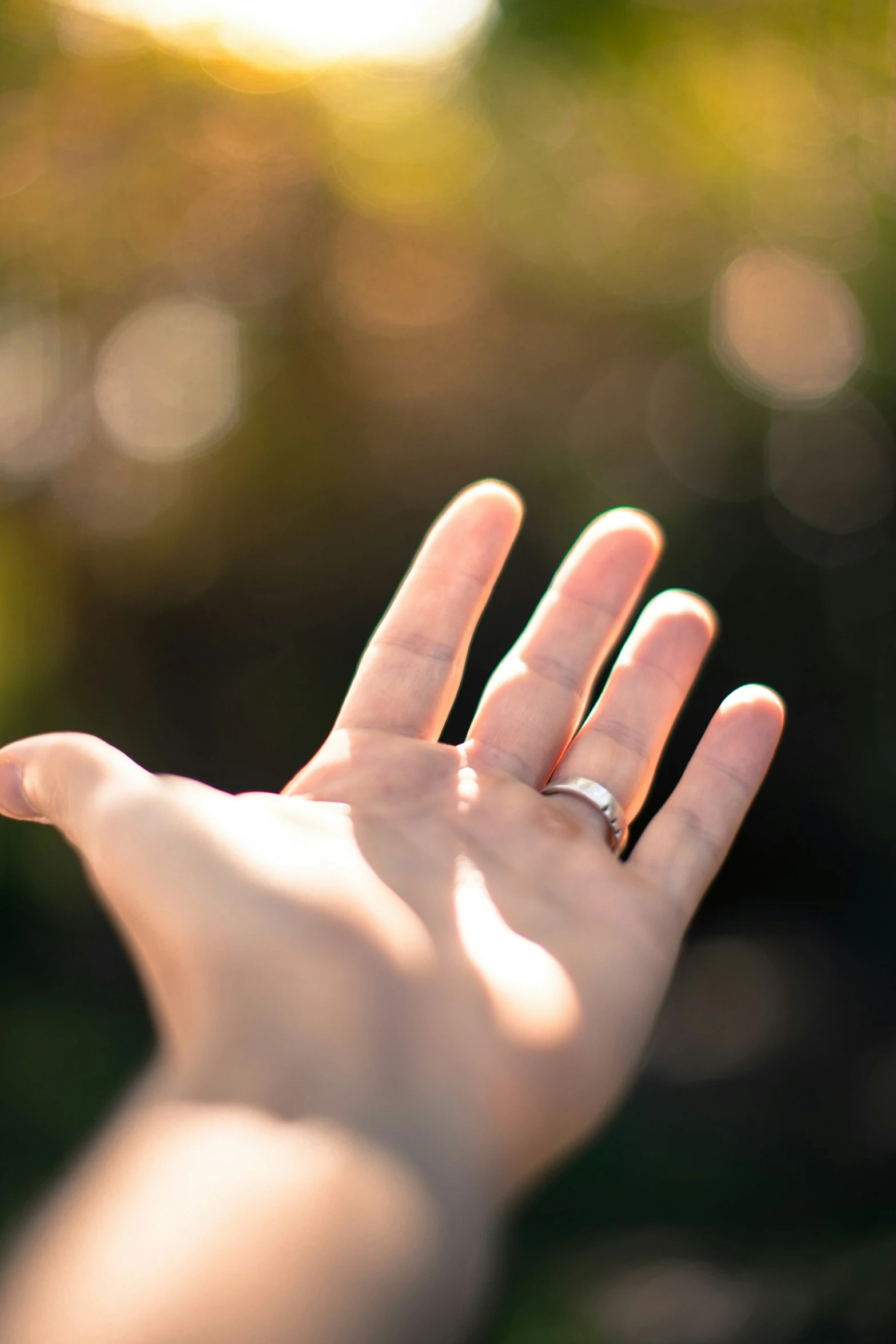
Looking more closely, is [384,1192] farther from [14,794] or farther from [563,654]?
[563,654]

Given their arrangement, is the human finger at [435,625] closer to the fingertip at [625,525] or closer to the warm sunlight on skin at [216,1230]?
the fingertip at [625,525]

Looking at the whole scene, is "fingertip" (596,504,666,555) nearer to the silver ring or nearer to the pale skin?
the pale skin

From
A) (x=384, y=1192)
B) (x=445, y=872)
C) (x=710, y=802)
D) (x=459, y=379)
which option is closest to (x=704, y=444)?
(x=459, y=379)

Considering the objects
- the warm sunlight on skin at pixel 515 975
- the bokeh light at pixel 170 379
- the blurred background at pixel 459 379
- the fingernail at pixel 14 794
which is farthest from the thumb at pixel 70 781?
the bokeh light at pixel 170 379

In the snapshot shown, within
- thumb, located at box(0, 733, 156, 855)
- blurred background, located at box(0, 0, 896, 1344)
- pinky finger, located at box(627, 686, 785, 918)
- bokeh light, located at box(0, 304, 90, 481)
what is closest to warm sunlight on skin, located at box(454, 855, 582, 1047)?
pinky finger, located at box(627, 686, 785, 918)

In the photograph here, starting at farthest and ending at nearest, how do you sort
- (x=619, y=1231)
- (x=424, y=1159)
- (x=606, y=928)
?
1. (x=619, y=1231)
2. (x=606, y=928)
3. (x=424, y=1159)

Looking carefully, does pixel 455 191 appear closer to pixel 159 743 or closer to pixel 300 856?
pixel 159 743

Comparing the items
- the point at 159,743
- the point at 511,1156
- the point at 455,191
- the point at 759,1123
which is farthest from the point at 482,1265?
the point at 455,191
